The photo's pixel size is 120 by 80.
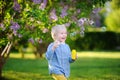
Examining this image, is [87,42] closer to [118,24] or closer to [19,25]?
[118,24]

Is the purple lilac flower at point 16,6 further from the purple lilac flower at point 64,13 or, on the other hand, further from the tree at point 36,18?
the purple lilac flower at point 64,13

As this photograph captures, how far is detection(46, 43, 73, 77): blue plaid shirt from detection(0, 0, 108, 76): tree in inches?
115

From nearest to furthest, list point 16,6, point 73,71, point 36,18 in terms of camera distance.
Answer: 1. point 36,18
2. point 16,6
3. point 73,71

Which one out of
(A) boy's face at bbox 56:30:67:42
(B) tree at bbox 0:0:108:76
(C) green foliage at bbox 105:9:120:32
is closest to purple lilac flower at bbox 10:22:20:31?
(B) tree at bbox 0:0:108:76

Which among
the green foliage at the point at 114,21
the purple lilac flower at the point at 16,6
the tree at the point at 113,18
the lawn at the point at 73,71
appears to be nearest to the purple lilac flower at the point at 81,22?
the purple lilac flower at the point at 16,6

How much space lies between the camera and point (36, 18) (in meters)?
11.6

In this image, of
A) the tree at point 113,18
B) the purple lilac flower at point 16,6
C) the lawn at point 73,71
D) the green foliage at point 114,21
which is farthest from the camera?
the green foliage at point 114,21

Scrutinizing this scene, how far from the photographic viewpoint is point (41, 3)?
11.9m

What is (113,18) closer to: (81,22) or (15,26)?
(81,22)

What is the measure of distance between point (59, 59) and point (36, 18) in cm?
310

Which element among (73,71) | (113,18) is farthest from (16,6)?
(113,18)

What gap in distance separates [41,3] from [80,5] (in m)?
1.47

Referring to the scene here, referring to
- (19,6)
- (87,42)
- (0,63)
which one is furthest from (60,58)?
(87,42)

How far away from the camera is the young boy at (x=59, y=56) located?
8609mm
